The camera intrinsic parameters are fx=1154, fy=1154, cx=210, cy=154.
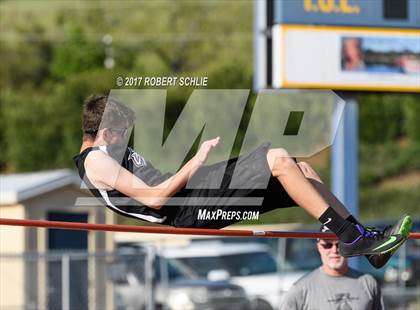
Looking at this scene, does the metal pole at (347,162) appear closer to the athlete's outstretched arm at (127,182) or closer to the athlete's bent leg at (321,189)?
the athlete's bent leg at (321,189)

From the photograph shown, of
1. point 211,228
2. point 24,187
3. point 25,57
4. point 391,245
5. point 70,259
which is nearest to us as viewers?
point 391,245

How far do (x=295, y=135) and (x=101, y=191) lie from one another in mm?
1659

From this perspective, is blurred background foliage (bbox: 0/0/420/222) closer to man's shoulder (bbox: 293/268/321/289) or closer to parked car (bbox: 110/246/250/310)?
parked car (bbox: 110/246/250/310)

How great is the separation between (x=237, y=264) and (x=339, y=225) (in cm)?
1093

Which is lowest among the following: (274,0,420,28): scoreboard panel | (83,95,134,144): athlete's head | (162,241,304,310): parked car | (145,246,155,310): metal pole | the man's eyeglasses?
(162,241,304,310): parked car

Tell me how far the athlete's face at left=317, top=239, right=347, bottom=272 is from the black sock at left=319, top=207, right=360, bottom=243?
84 cm

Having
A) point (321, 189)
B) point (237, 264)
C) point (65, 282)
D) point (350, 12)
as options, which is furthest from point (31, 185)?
point (321, 189)

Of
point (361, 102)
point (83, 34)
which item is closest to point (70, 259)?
point (361, 102)

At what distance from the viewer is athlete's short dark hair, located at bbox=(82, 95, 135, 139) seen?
7.20 meters

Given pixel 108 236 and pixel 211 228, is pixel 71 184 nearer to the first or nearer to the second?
pixel 108 236

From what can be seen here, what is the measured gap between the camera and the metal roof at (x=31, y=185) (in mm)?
12906

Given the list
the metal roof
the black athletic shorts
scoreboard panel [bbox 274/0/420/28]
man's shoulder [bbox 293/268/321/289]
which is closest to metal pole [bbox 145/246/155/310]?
the metal roof

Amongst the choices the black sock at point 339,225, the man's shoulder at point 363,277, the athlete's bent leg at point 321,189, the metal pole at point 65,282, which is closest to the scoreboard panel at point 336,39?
the metal pole at point 65,282

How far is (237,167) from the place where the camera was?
725cm
